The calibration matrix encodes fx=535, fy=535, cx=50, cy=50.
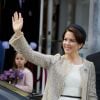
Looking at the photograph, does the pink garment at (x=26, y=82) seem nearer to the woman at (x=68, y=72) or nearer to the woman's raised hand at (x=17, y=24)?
the woman at (x=68, y=72)

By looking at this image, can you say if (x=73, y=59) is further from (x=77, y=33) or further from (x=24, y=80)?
(x=24, y=80)

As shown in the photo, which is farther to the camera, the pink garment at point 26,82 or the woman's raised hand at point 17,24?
the pink garment at point 26,82

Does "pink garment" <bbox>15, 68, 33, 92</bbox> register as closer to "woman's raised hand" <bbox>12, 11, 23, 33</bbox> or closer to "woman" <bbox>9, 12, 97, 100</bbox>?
"woman" <bbox>9, 12, 97, 100</bbox>

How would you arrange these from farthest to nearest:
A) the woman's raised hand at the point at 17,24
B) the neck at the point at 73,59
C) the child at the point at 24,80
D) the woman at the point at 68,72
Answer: the child at the point at 24,80
the neck at the point at 73,59
the woman at the point at 68,72
the woman's raised hand at the point at 17,24

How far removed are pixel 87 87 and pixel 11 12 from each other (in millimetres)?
5643

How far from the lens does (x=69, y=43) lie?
4.78m

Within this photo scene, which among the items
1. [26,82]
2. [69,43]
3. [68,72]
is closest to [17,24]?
[69,43]

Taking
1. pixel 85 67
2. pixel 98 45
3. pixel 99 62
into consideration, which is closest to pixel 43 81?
pixel 98 45

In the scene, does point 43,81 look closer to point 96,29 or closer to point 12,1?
point 96,29

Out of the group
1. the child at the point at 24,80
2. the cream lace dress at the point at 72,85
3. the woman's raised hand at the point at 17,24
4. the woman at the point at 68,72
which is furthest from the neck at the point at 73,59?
the child at the point at 24,80

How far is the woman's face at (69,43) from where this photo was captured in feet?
15.7

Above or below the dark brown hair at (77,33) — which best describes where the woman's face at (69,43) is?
below

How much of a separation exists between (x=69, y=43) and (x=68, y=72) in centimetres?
26

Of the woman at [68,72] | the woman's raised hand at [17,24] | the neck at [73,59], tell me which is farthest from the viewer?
the neck at [73,59]
